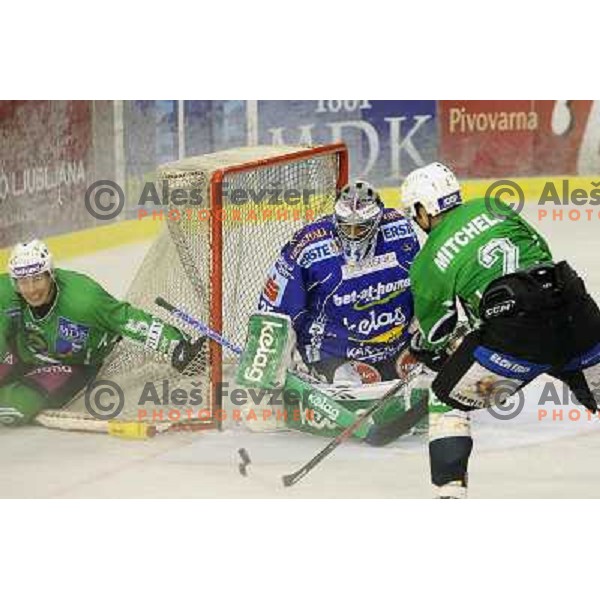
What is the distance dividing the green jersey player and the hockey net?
0.76 metres

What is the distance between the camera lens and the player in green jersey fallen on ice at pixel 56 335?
250 inches

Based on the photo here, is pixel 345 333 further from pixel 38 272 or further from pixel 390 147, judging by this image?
pixel 390 147

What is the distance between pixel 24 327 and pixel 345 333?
920 millimetres

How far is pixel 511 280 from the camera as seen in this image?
17.3ft

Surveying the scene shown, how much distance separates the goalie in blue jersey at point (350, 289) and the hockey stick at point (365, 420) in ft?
0.41

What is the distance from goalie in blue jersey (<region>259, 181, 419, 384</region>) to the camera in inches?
240

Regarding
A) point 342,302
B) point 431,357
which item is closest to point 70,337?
point 342,302

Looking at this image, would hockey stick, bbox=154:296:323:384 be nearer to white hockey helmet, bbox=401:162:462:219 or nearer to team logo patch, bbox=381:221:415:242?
team logo patch, bbox=381:221:415:242

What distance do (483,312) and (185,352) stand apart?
4.13ft

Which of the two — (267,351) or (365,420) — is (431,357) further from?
(267,351)

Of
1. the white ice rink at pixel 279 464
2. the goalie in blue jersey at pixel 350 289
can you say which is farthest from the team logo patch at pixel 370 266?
the white ice rink at pixel 279 464

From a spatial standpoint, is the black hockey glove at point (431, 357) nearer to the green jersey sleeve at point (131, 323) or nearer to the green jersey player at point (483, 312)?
the green jersey player at point (483, 312)
